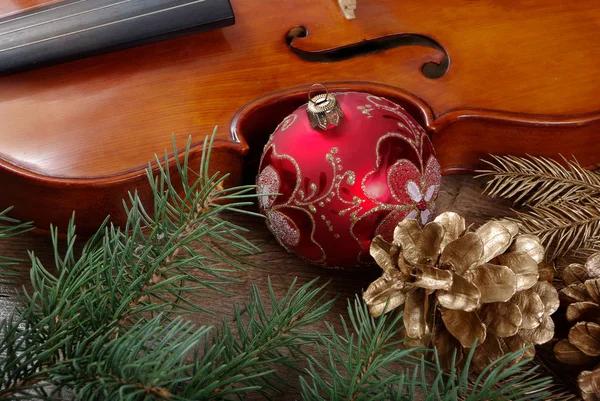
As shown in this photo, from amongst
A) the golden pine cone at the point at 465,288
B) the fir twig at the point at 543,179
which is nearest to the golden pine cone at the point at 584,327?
the golden pine cone at the point at 465,288

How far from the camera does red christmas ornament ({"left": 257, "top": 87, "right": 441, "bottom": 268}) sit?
0.63 metres

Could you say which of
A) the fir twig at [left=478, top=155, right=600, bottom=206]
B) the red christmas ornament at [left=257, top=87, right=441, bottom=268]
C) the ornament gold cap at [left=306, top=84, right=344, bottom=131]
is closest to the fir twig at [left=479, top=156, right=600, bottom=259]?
the fir twig at [left=478, top=155, right=600, bottom=206]

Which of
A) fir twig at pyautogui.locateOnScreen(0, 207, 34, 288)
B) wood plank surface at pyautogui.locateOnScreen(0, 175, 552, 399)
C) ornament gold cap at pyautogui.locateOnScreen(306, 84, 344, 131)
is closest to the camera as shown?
fir twig at pyautogui.locateOnScreen(0, 207, 34, 288)

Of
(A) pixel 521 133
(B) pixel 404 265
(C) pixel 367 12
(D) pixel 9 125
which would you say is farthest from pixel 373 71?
(D) pixel 9 125

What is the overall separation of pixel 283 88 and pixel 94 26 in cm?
26

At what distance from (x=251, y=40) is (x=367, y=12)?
0.17 meters

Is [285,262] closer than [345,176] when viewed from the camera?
No

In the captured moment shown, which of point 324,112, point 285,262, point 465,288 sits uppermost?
point 324,112

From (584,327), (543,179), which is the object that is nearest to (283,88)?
(543,179)

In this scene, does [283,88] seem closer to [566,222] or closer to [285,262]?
[285,262]

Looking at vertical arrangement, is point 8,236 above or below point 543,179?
above

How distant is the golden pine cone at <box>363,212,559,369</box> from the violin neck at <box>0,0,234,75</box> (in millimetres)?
417

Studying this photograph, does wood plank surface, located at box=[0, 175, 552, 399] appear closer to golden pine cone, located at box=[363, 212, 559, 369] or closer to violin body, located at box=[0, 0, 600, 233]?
violin body, located at box=[0, 0, 600, 233]

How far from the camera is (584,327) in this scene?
0.54 m
